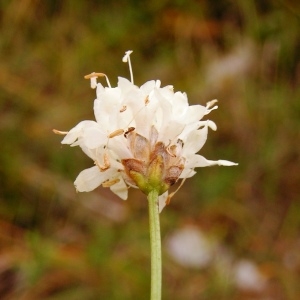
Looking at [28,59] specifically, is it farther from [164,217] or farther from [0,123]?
[164,217]

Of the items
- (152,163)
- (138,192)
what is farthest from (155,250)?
(138,192)

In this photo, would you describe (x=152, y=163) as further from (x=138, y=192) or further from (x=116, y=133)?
(x=138, y=192)

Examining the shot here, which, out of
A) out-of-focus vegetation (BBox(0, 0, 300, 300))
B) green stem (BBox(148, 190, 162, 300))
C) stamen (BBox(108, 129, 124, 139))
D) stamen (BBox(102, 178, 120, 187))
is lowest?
green stem (BBox(148, 190, 162, 300))

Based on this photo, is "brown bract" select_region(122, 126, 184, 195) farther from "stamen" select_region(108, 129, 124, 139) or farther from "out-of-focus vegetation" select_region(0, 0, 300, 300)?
"out-of-focus vegetation" select_region(0, 0, 300, 300)

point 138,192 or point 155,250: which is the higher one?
point 138,192

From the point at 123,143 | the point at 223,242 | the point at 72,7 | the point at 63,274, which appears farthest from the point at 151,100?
the point at 72,7

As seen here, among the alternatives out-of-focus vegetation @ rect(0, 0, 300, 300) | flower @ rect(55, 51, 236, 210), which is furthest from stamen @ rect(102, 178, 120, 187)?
out-of-focus vegetation @ rect(0, 0, 300, 300)

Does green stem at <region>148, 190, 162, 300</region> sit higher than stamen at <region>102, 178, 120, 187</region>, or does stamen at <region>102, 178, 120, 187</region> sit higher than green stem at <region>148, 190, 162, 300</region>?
stamen at <region>102, 178, 120, 187</region>
